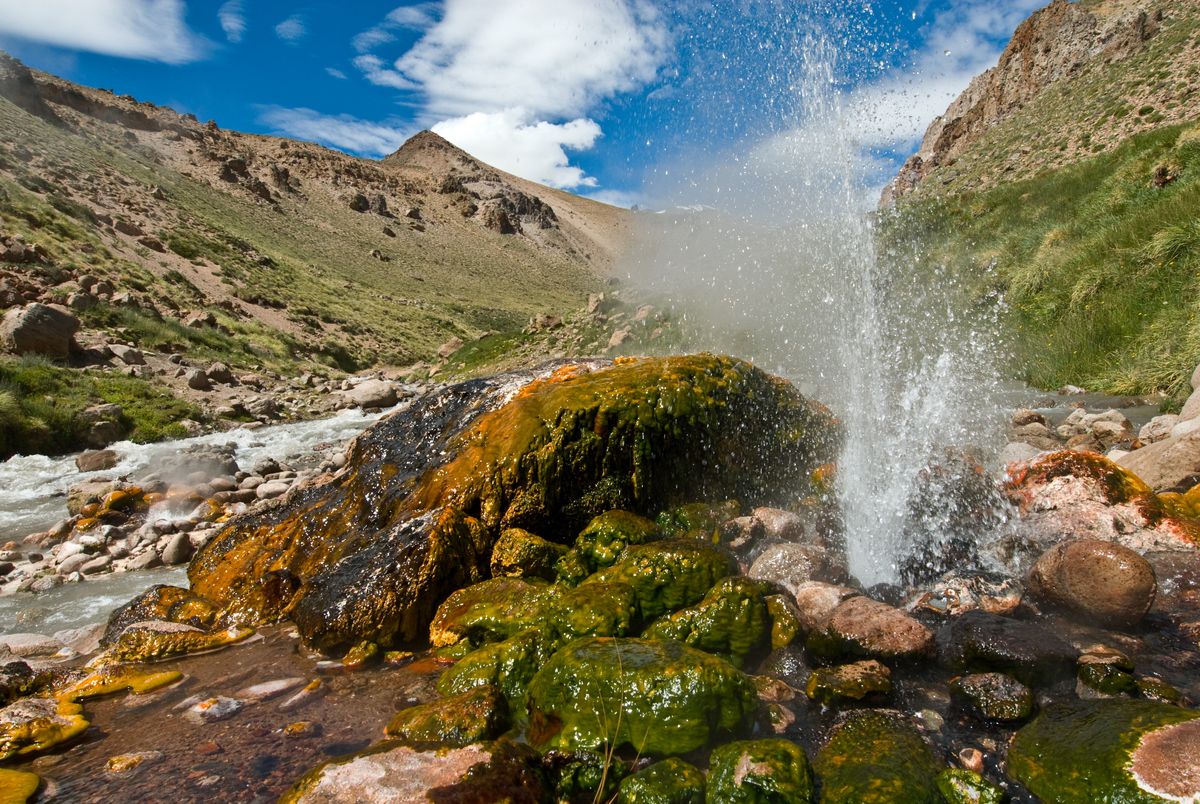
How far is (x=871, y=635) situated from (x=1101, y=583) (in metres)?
1.65

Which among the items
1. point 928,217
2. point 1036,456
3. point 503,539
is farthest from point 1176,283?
point 928,217

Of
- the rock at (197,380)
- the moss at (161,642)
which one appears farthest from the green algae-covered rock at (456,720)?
the rock at (197,380)

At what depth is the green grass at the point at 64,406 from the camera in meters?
13.5

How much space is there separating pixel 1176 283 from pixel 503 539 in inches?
487

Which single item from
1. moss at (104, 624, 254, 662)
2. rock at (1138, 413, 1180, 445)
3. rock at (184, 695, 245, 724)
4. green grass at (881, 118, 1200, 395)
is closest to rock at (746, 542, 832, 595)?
rock at (184, 695, 245, 724)

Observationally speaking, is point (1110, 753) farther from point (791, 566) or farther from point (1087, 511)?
point (1087, 511)

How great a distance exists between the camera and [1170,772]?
8.29 ft

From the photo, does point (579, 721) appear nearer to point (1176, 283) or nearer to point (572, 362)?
point (572, 362)

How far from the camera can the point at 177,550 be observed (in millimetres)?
8414

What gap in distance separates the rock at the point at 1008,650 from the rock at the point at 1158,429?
202 inches

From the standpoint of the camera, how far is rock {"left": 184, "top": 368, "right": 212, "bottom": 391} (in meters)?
19.1

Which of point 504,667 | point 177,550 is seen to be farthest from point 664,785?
point 177,550

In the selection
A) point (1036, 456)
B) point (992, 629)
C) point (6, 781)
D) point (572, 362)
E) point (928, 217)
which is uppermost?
point (928, 217)

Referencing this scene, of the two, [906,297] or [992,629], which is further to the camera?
[906,297]
